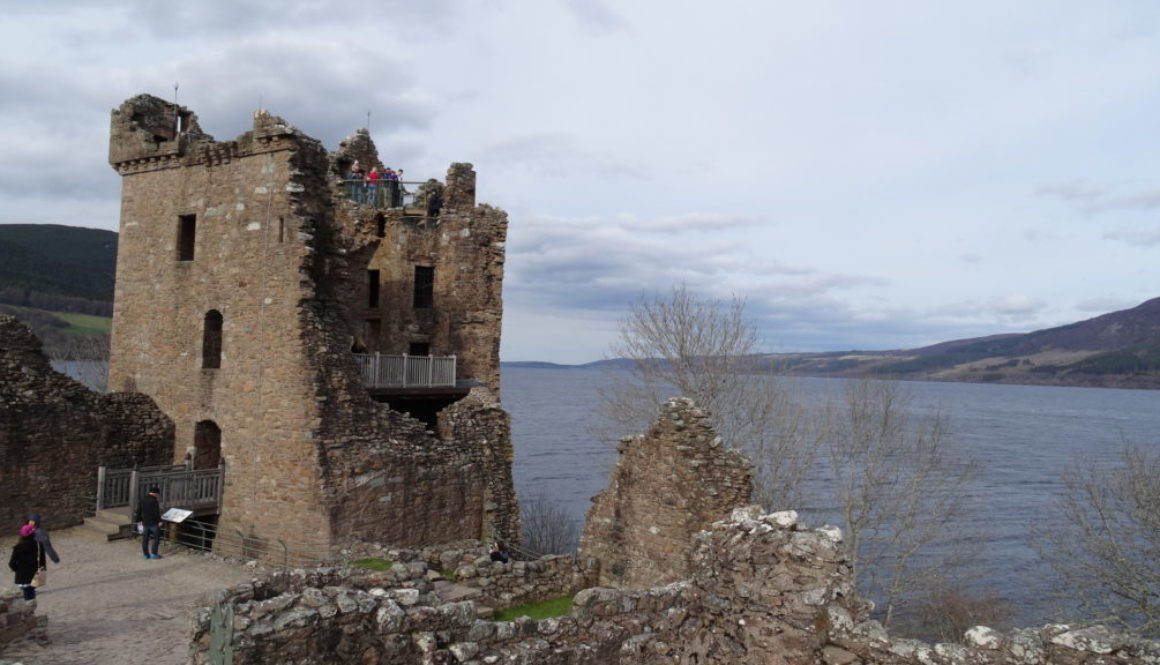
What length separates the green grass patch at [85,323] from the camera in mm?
76062

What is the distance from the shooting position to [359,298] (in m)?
27.9

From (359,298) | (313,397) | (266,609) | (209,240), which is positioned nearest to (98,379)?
(359,298)

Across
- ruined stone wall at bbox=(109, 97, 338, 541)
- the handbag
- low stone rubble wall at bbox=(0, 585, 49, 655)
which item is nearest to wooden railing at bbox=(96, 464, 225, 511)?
ruined stone wall at bbox=(109, 97, 338, 541)

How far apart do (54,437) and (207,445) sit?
347cm

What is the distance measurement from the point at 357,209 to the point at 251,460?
10.8m

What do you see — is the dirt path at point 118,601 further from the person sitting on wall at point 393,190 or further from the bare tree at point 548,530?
the bare tree at point 548,530

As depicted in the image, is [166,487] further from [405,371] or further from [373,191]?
[373,191]

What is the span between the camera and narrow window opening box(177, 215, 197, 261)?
21.2m

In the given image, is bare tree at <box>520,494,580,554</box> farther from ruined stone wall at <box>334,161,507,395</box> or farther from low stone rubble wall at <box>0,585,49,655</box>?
low stone rubble wall at <box>0,585,49,655</box>

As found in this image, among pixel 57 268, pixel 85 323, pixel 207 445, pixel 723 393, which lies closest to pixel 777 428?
pixel 723 393

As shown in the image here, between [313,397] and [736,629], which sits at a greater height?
[313,397]

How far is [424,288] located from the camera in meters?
28.1

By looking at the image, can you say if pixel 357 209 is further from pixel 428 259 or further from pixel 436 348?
pixel 436 348

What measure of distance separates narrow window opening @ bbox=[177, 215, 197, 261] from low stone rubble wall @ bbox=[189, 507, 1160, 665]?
15730 mm
